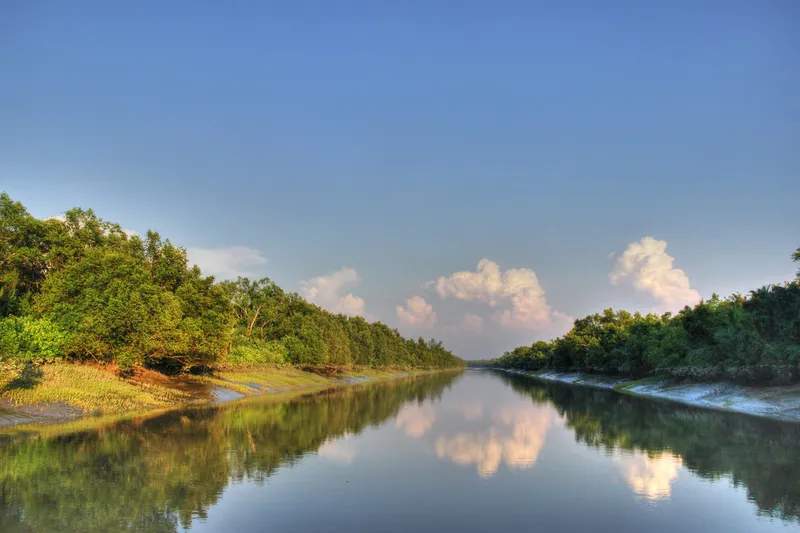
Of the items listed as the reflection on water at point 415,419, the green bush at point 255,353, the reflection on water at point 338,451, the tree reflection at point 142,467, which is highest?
the green bush at point 255,353

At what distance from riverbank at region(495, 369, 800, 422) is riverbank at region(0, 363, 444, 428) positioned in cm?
5591

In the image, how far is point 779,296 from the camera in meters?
61.7

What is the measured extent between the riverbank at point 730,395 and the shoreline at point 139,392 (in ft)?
181

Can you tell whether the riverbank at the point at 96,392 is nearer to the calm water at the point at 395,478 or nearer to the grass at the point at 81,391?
the grass at the point at 81,391

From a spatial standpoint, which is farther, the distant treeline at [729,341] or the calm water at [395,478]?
the distant treeline at [729,341]

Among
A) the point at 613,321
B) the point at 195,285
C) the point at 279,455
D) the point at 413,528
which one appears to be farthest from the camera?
the point at 613,321

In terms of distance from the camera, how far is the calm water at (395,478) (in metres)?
16.8

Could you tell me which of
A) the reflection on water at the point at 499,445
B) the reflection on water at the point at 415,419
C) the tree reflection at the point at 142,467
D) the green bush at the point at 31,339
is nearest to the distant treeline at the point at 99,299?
the green bush at the point at 31,339

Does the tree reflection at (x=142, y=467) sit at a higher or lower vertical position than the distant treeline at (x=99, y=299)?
lower

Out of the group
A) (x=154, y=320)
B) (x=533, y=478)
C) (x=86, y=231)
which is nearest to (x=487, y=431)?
(x=533, y=478)

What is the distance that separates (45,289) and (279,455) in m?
36.1

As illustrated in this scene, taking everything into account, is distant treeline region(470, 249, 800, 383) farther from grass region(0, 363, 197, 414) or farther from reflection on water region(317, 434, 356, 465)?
grass region(0, 363, 197, 414)

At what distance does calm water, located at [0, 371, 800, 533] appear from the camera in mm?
16828

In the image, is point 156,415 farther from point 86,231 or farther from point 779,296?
point 779,296
